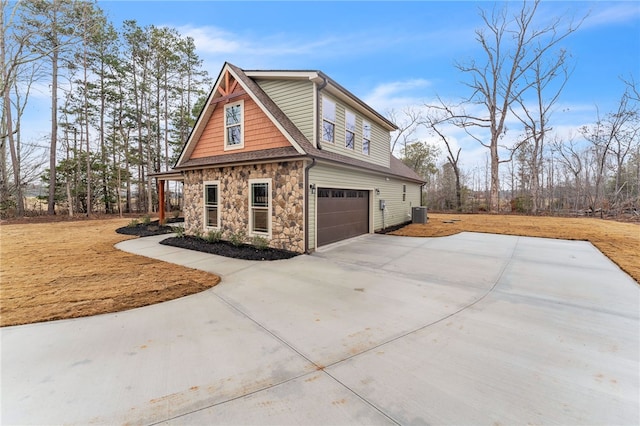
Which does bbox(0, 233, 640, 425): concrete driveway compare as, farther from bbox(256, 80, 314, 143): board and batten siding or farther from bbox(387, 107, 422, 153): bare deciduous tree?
bbox(387, 107, 422, 153): bare deciduous tree

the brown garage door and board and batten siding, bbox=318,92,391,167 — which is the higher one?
board and batten siding, bbox=318,92,391,167

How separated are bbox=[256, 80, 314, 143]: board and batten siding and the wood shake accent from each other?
80cm

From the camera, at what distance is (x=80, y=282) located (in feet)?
16.3

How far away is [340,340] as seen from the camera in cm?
299

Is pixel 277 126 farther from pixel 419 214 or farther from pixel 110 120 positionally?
pixel 110 120

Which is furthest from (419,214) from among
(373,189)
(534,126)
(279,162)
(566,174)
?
(566,174)

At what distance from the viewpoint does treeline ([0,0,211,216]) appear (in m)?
15.4

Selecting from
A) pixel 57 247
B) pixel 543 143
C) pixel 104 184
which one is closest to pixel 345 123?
pixel 57 247

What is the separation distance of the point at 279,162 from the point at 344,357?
6.00 m

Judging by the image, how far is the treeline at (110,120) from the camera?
15.4 metres

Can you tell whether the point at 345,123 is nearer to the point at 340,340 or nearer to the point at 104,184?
the point at 340,340

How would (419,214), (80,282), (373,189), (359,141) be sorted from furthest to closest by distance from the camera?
1. (419,214)
2. (373,189)
3. (359,141)
4. (80,282)

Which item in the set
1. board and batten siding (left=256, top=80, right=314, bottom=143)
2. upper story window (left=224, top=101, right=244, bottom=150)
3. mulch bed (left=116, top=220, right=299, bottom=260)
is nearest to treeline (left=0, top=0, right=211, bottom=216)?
mulch bed (left=116, top=220, right=299, bottom=260)

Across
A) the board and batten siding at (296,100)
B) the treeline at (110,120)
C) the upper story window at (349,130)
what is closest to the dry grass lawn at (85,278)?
the board and batten siding at (296,100)
